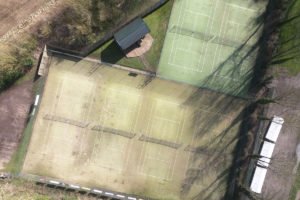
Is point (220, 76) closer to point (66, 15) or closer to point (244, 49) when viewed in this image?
point (244, 49)

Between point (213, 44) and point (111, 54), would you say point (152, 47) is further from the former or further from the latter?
point (213, 44)

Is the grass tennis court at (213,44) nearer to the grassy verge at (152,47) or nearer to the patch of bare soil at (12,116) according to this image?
the grassy verge at (152,47)

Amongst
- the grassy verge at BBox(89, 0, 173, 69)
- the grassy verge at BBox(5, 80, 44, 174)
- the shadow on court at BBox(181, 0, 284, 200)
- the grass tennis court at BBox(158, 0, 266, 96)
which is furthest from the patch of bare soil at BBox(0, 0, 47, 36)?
the shadow on court at BBox(181, 0, 284, 200)

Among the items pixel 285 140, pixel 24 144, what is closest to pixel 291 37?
pixel 285 140

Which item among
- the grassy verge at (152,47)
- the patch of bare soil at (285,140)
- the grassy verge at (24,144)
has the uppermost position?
the grassy verge at (152,47)

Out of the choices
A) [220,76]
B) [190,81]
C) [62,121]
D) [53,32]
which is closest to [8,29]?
[53,32]

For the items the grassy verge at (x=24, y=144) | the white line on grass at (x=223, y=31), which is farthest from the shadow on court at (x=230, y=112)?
the grassy verge at (x=24, y=144)

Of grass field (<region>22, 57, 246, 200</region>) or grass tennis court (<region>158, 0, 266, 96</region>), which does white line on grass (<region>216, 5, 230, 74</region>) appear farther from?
grass field (<region>22, 57, 246, 200</region>)
